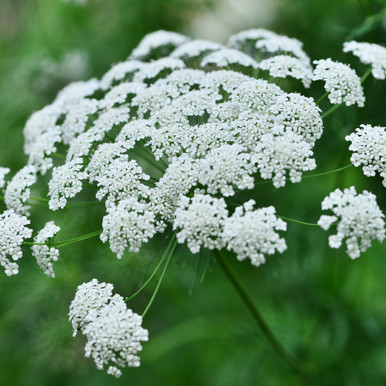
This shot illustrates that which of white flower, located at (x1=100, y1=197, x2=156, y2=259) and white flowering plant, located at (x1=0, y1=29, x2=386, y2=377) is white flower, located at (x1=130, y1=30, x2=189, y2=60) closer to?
white flowering plant, located at (x1=0, y1=29, x2=386, y2=377)

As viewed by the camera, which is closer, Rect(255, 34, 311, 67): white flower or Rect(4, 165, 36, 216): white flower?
Rect(4, 165, 36, 216): white flower

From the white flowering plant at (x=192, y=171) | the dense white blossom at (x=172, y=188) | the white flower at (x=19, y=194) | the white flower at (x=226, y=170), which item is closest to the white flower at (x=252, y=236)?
the white flowering plant at (x=192, y=171)

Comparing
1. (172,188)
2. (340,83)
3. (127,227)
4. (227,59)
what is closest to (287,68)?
(340,83)

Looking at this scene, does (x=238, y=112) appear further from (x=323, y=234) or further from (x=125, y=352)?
(x=323, y=234)

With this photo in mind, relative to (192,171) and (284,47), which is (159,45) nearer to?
(284,47)

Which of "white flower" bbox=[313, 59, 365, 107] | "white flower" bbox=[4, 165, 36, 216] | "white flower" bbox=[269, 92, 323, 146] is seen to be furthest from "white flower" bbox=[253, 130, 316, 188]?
"white flower" bbox=[4, 165, 36, 216]

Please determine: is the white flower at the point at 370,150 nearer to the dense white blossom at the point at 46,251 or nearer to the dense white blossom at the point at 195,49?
the dense white blossom at the point at 195,49

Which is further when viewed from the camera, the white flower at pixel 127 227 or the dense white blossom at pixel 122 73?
the dense white blossom at pixel 122 73
